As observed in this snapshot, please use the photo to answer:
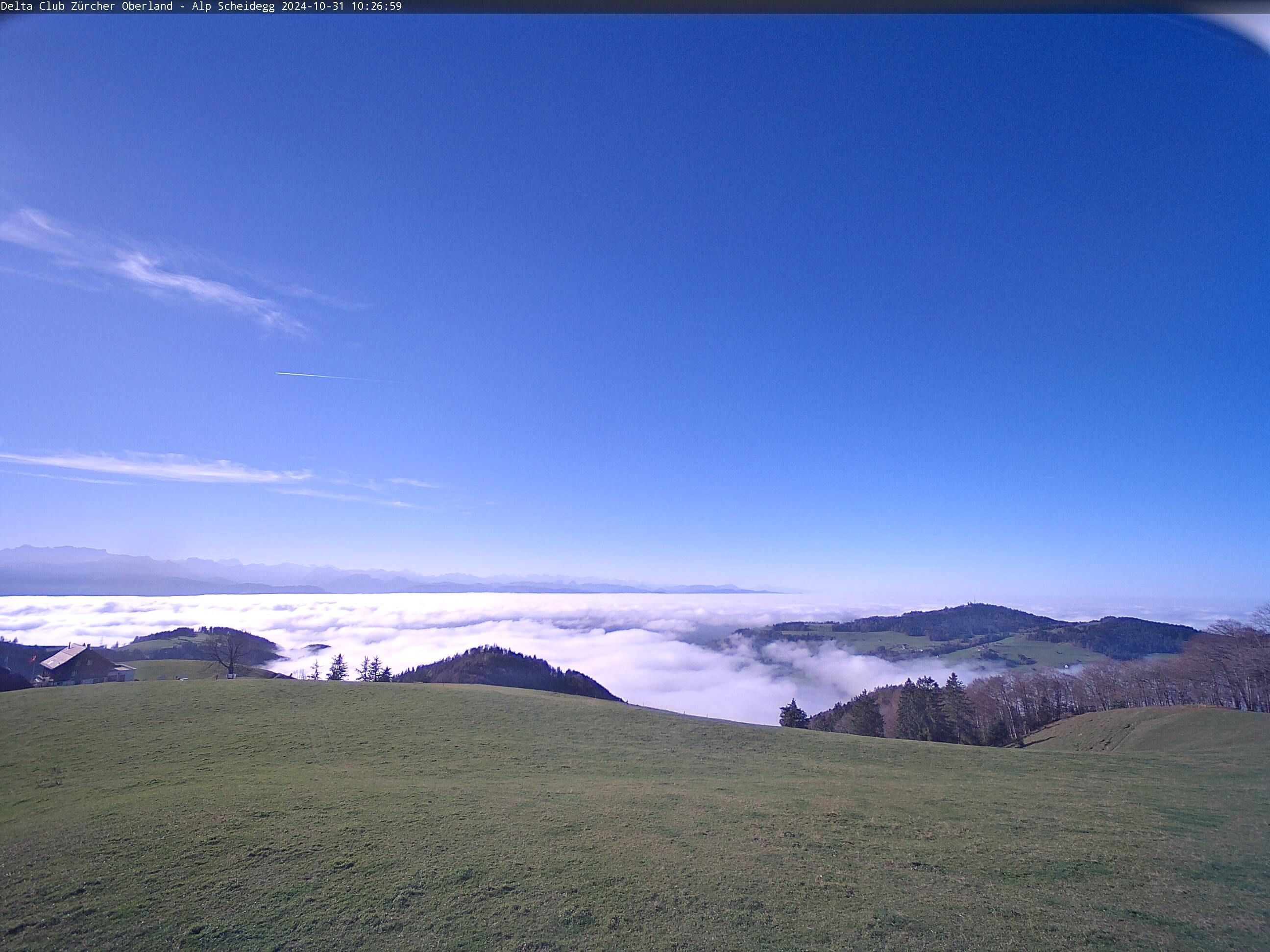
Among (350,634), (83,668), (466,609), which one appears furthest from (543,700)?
(466,609)

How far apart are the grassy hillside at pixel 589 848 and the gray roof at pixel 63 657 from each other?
84.6 feet

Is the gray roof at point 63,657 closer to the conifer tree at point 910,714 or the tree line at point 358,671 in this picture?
the tree line at point 358,671

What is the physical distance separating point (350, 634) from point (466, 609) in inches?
2687

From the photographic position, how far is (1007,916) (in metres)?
7.93

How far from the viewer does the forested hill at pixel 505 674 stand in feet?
209

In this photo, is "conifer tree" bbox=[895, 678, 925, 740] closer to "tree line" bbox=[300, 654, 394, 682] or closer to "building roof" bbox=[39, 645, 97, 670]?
"tree line" bbox=[300, 654, 394, 682]

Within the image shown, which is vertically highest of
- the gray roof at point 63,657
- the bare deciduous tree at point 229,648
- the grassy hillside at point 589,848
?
the grassy hillside at point 589,848

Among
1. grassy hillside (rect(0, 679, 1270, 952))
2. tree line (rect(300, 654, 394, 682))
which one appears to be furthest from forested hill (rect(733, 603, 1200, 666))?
tree line (rect(300, 654, 394, 682))

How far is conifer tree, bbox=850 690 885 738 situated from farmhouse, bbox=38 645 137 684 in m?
63.8

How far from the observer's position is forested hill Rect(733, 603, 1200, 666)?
7231 cm

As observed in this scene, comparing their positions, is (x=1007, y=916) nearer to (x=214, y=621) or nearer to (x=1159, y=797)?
(x=1159, y=797)

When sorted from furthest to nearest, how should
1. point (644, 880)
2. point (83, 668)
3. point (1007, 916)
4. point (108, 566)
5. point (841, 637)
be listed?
1. point (841, 637)
2. point (108, 566)
3. point (83, 668)
4. point (644, 880)
5. point (1007, 916)

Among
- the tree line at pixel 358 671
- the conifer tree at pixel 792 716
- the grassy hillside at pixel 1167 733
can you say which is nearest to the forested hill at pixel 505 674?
the tree line at pixel 358 671

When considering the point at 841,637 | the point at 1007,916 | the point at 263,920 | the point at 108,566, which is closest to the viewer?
the point at 263,920
